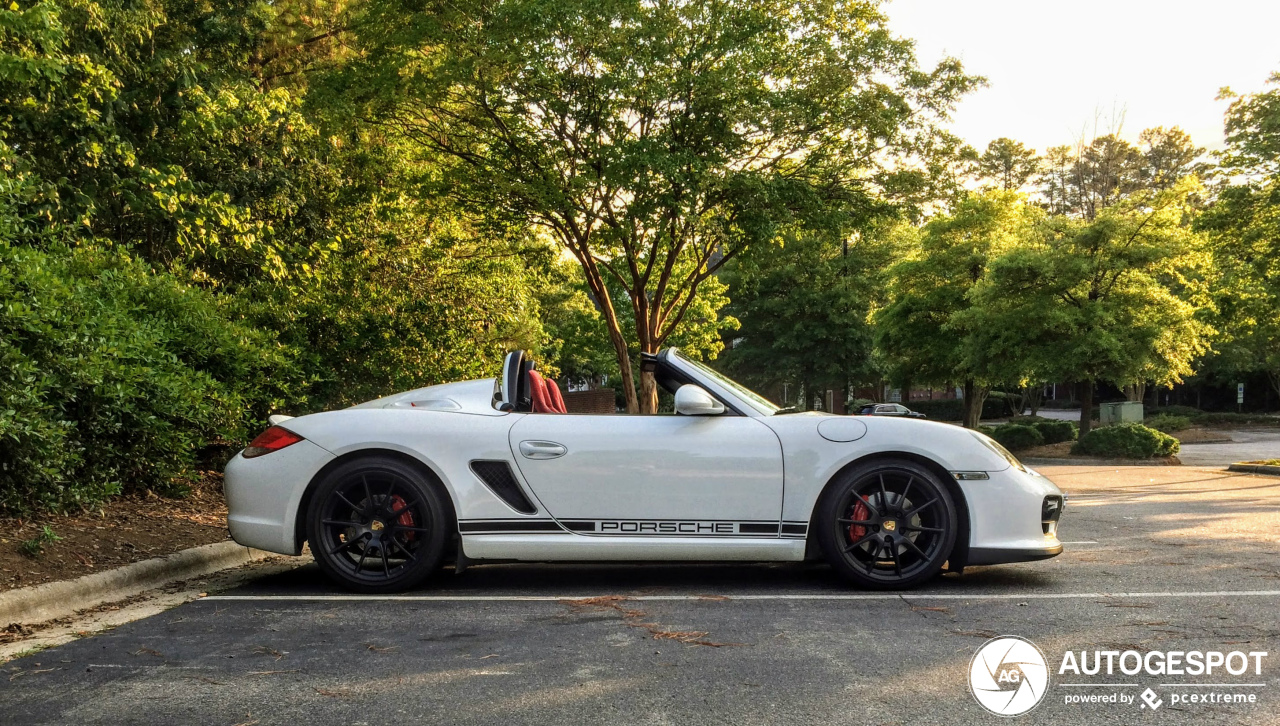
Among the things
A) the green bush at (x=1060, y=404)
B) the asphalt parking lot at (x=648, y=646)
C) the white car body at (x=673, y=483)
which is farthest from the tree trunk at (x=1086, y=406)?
the green bush at (x=1060, y=404)

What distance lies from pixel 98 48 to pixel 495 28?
217 inches

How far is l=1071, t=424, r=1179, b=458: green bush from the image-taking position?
22797 millimetres

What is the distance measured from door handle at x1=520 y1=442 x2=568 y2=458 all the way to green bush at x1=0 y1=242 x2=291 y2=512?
291 centimetres

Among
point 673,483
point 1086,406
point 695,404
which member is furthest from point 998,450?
point 1086,406

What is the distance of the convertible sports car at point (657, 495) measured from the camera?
16.3ft

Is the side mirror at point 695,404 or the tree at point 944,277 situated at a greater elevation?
the tree at point 944,277

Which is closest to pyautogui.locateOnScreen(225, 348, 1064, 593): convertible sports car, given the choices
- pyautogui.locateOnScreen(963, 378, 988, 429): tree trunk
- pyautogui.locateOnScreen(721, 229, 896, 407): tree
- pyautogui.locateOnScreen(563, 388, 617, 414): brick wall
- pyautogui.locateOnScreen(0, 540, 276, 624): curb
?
pyautogui.locateOnScreen(0, 540, 276, 624): curb

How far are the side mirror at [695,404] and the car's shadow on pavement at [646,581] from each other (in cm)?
96

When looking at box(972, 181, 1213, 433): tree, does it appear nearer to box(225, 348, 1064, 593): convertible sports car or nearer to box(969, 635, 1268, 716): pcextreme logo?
box(225, 348, 1064, 593): convertible sports car

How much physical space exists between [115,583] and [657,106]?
11114 mm

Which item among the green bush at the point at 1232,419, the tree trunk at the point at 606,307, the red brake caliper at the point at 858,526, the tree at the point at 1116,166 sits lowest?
the green bush at the point at 1232,419

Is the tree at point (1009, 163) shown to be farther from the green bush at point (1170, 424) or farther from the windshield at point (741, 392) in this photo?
the windshield at point (741, 392)

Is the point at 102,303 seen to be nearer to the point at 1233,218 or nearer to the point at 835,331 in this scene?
the point at 1233,218

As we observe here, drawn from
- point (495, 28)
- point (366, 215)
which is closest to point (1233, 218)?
point (495, 28)
